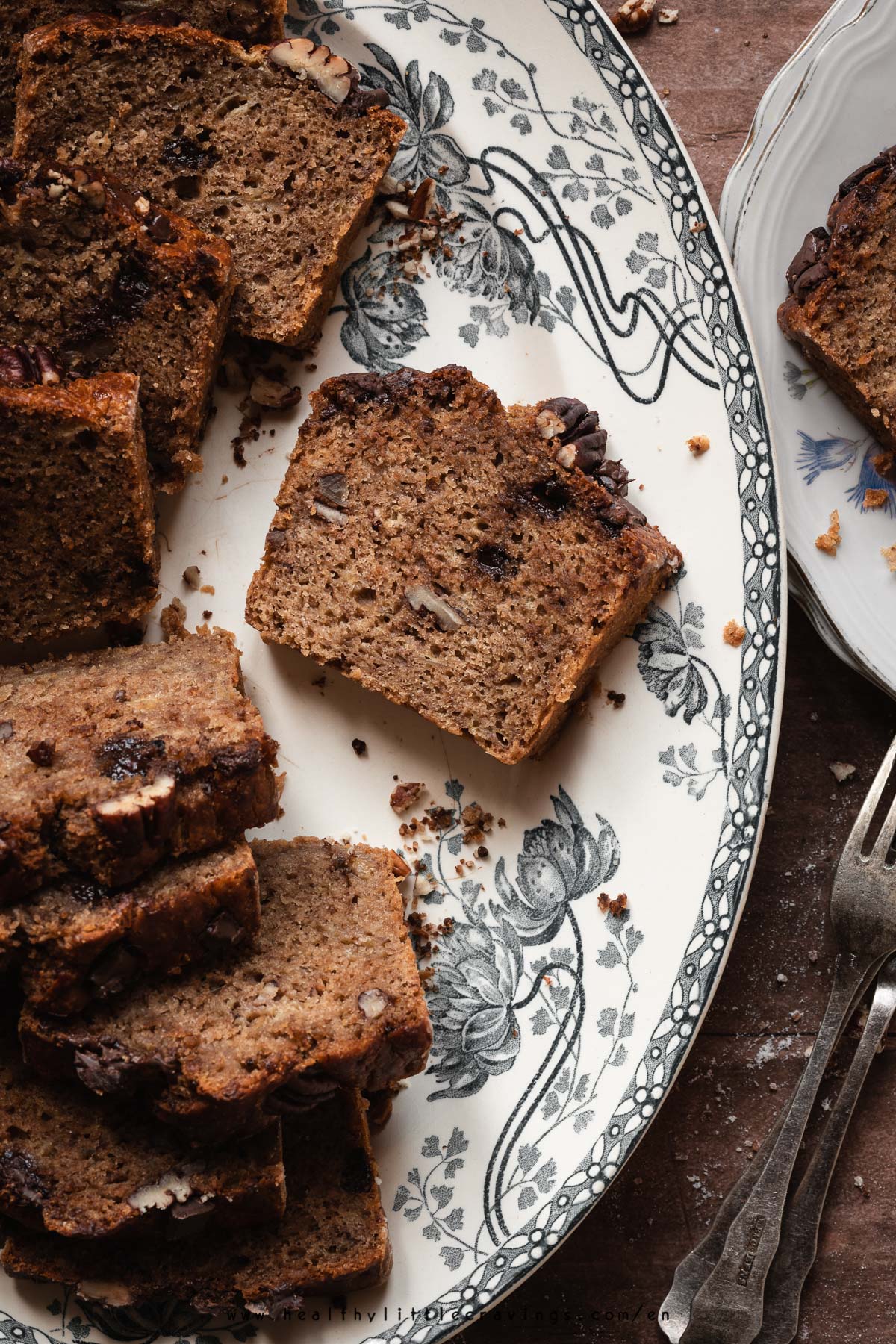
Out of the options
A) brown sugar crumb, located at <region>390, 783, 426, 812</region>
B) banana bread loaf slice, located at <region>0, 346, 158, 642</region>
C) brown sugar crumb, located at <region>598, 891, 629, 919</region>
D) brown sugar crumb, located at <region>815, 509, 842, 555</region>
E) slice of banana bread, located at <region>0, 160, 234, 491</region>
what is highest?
brown sugar crumb, located at <region>815, 509, 842, 555</region>

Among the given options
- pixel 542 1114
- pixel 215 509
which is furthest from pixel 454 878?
pixel 215 509

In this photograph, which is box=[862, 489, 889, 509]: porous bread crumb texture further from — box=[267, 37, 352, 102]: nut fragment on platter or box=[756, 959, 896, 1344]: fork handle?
box=[267, 37, 352, 102]: nut fragment on platter

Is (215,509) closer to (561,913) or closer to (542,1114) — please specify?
(561,913)

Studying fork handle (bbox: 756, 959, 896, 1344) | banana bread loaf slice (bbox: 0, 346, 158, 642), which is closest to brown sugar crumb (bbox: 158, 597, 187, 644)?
banana bread loaf slice (bbox: 0, 346, 158, 642)

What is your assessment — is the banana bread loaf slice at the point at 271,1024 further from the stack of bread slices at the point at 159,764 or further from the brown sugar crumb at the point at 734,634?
the brown sugar crumb at the point at 734,634

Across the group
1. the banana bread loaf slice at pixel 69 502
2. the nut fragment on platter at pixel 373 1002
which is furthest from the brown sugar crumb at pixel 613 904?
the banana bread loaf slice at pixel 69 502
